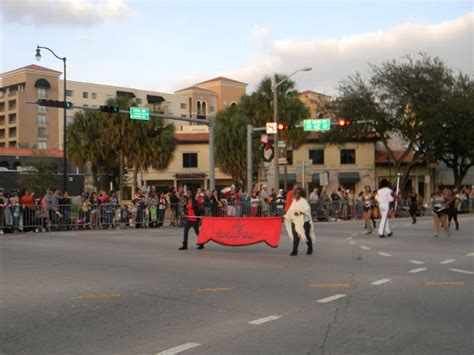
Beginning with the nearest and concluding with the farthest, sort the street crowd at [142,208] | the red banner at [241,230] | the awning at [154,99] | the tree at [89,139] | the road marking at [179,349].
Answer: the road marking at [179,349] < the red banner at [241,230] < the street crowd at [142,208] < the tree at [89,139] < the awning at [154,99]

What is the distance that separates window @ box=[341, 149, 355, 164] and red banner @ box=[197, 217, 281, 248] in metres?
42.8

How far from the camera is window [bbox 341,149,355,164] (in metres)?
57.2

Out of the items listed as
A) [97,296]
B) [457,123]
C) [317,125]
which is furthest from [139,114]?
[457,123]

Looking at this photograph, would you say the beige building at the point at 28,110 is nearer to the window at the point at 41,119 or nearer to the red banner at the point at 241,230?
the window at the point at 41,119

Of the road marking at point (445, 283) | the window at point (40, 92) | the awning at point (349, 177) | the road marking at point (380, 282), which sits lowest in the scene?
the road marking at point (445, 283)

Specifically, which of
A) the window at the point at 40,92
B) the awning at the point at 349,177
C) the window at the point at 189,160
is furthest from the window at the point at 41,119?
the awning at the point at 349,177

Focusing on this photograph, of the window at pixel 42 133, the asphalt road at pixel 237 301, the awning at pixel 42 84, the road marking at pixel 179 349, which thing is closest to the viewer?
the road marking at pixel 179 349

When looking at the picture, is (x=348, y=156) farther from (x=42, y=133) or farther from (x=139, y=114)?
(x=42, y=133)

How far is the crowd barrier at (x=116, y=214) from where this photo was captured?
22.3 metres

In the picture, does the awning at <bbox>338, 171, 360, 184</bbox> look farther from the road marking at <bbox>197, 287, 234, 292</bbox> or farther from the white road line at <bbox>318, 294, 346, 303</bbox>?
the white road line at <bbox>318, 294, 346, 303</bbox>

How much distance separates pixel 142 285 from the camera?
9.79m

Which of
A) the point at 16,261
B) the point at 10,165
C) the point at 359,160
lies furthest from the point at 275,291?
the point at 10,165

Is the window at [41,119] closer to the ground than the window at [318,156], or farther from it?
farther from it

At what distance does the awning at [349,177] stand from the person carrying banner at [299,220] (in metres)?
43.1
